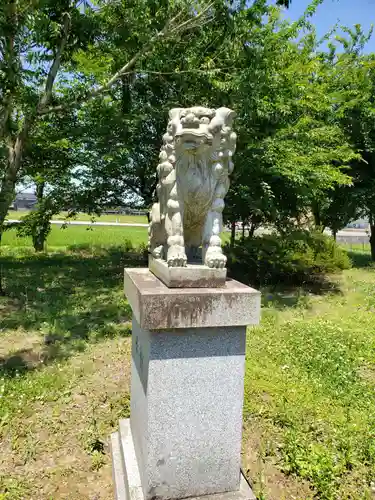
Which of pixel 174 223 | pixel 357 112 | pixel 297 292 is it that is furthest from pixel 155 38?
pixel 357 112

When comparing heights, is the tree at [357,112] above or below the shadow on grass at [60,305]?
above

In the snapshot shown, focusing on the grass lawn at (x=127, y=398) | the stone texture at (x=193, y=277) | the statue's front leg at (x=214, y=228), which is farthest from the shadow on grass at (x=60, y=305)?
the statue's front leg at (x=214, y=228)

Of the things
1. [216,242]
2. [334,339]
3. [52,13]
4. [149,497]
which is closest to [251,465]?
[149,497]

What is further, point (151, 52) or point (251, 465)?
point (151, 52)

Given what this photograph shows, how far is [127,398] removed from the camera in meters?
3.95

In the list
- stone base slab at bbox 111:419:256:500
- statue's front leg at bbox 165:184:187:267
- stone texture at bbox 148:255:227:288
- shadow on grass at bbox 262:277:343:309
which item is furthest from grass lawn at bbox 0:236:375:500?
statue's front leg at bbox 165:184:187:267

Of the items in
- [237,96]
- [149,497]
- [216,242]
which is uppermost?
[237,96]

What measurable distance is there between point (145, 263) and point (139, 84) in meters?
5.32

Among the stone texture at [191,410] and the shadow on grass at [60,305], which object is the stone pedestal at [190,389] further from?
the shadow on grass at [60,305]

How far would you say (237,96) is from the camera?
718cm

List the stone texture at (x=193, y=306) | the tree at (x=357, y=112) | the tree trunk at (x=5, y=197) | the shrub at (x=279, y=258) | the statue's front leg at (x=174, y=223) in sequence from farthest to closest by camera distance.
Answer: the tree at (x=357, y=112) → the shrub at (x=279, y=258) → the tree trunk at (x=5, y=197) → the statue's front leg at (x=174, y=223) → the stone texture at (x=193, y=306)

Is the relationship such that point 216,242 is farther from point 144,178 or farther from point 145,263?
point 145,263

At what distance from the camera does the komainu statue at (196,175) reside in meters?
2.44

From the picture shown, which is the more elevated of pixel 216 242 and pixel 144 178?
pixel 144 178
